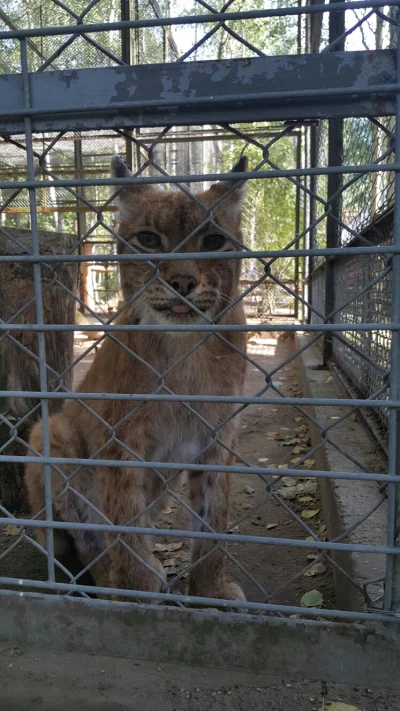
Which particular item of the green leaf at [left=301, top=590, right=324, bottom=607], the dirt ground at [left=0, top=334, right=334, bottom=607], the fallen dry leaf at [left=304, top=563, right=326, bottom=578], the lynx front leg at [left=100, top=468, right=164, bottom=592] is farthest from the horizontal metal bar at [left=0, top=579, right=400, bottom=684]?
the fallen dry leaf at [left=304, top=563, right=326, bottom=578]

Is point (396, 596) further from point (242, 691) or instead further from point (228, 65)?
point (228, 65)

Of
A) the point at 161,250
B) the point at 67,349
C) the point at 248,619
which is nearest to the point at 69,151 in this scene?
the point at 67,349

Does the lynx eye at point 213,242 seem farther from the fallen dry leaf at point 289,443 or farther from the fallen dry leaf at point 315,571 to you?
the fallen dry leaf at point 289,443

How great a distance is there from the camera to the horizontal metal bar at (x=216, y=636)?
168 centimetres

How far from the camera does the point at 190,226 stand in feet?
7.72

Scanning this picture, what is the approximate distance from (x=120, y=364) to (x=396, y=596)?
1498mm

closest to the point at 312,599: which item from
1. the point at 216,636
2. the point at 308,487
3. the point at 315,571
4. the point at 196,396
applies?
the point at 315,571

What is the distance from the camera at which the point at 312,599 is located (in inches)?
96.0

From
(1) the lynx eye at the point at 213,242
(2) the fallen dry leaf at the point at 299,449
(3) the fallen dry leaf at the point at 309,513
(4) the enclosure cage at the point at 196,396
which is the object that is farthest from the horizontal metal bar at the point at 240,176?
(2) the fallen dry leaf at the point at 299,449

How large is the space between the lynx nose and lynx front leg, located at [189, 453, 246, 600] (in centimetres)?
86

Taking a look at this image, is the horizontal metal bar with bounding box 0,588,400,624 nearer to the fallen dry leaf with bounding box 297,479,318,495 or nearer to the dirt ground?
the dirt ground

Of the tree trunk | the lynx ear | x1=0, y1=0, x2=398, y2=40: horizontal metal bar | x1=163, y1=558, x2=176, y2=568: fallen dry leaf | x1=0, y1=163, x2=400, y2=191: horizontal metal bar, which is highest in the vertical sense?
x1=0, y1=0, x2=398, y2=40: horizontal metal bar

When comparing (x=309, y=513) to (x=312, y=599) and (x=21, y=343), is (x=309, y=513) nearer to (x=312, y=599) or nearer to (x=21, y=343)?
(x=312, y=599)

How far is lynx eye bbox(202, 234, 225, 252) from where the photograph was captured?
236 centimetres
